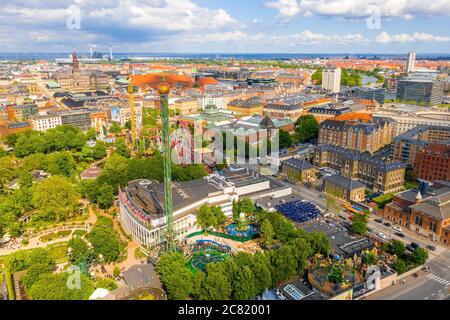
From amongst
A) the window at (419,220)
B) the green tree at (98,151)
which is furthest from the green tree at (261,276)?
the green tree at (98,151)

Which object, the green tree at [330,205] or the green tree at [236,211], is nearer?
the green tree at [236,211]

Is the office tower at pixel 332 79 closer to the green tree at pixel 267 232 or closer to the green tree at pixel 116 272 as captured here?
the green tree at pixel 267 232

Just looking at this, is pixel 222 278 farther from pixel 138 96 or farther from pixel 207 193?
pixel 138 96

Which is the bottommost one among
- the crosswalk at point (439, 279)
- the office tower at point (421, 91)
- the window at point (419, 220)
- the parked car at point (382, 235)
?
the crosswalk at point (439, 279)

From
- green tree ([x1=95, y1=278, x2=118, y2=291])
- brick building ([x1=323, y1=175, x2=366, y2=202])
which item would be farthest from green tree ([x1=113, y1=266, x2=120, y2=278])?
brick building ([x1=323, y1=175, x2=366, y2=202])
